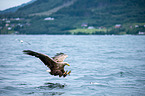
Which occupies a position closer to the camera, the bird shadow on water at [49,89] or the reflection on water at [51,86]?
the bird shadow on water at [49,89]

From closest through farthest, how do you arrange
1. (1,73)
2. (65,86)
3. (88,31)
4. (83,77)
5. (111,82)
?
1. (65,86)
2. (111,82)
3. (83,77)
4. (1,73)
5. (88,31)

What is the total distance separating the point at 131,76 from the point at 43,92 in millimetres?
7491

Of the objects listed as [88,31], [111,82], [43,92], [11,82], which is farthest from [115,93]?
[88,31]

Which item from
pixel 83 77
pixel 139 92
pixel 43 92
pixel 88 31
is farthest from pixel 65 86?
pixel 88 31

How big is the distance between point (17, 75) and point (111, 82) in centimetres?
681

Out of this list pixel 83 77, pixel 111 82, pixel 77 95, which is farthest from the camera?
pixel 83 77

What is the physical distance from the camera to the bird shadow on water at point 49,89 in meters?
12.6

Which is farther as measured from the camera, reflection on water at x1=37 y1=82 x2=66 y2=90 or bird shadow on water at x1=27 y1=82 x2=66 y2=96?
reflection on water at x1=37 y1=82 x2=66 y2=90

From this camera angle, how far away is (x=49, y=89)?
13.4m

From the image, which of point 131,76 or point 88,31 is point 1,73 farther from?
point 88,31

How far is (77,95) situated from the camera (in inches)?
490

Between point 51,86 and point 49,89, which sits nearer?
point 49,89

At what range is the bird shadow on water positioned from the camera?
12.6 m

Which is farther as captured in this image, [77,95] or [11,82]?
[11,82]
